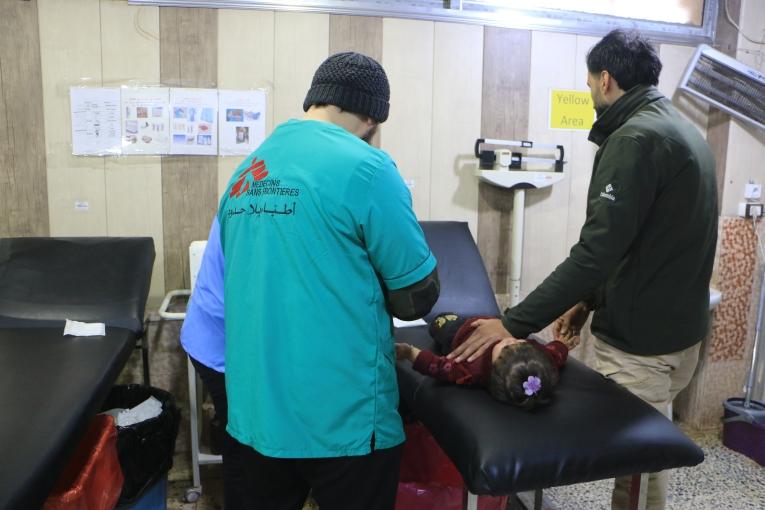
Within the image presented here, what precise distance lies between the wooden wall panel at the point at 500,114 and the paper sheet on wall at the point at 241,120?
37.3 inches

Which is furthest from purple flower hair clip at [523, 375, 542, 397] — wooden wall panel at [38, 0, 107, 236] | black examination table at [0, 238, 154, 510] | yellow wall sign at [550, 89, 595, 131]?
wooden wall panel at [38, 0, 107, 236]

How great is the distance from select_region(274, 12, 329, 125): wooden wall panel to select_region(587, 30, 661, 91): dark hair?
119 cm

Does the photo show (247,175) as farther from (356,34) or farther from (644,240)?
(356,34)

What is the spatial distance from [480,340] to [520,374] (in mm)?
271

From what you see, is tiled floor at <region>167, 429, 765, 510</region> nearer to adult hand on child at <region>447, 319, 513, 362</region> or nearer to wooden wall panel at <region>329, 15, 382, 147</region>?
adult hand on child at <region>447, 319, 513, 362</region>

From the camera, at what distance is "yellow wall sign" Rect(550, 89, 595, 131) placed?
107 inches

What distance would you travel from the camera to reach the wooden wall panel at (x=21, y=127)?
2.23m

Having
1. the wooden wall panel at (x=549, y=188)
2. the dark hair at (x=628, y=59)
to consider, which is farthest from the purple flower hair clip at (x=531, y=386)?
the wooden wall panel at (x=549, y=188)

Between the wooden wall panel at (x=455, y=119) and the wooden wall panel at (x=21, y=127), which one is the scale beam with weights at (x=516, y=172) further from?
the wooden wall panel at (x=21, y=127)

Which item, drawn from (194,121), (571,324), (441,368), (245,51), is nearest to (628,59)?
(571,324)

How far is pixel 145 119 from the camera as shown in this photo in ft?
7.73

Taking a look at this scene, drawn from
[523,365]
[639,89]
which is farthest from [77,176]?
[639,89]

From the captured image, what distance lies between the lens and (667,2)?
283 cm

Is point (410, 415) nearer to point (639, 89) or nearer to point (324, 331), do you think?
point (324, 331)
